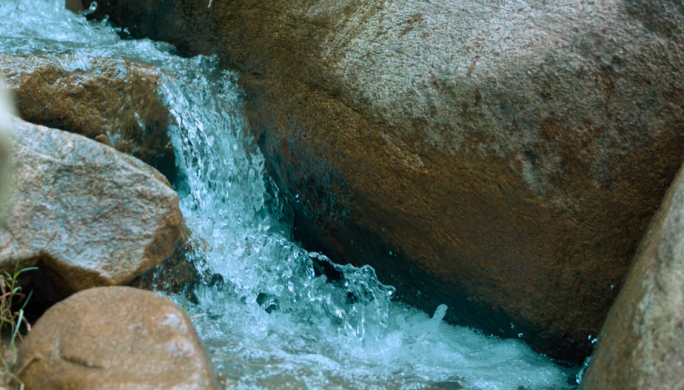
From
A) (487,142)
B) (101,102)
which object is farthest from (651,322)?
(101,102)

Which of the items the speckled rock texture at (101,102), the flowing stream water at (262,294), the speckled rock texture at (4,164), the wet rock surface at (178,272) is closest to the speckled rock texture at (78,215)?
the speckled rock texture at (4,164)

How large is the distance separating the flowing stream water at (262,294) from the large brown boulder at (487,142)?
0.17 meters

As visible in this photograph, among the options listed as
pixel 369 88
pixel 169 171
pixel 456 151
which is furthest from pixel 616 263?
pixel 169 171

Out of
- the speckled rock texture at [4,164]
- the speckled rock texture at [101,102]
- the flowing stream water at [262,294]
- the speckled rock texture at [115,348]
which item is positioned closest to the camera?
the speckled rock texture at [115,348]

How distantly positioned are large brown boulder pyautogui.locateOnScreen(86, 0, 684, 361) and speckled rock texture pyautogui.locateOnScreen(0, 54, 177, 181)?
581mm

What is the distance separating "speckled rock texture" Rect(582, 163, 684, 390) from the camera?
1.83m

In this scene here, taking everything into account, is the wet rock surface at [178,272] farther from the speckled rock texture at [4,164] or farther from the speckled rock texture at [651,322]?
the speckled rock texture at [651,322]

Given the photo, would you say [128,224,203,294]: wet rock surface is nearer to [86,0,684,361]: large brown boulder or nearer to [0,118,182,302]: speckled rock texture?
[0,118,182,302]: speckled rock texture

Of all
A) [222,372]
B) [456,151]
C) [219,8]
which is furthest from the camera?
[219,8]

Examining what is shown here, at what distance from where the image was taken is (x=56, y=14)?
4168 millimetres

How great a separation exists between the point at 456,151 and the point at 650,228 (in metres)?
0.86

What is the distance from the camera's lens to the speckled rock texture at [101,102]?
2.80 meters

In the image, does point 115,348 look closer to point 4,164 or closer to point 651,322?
point 4,164

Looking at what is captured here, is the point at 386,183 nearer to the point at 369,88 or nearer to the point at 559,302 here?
the point at 369,88
